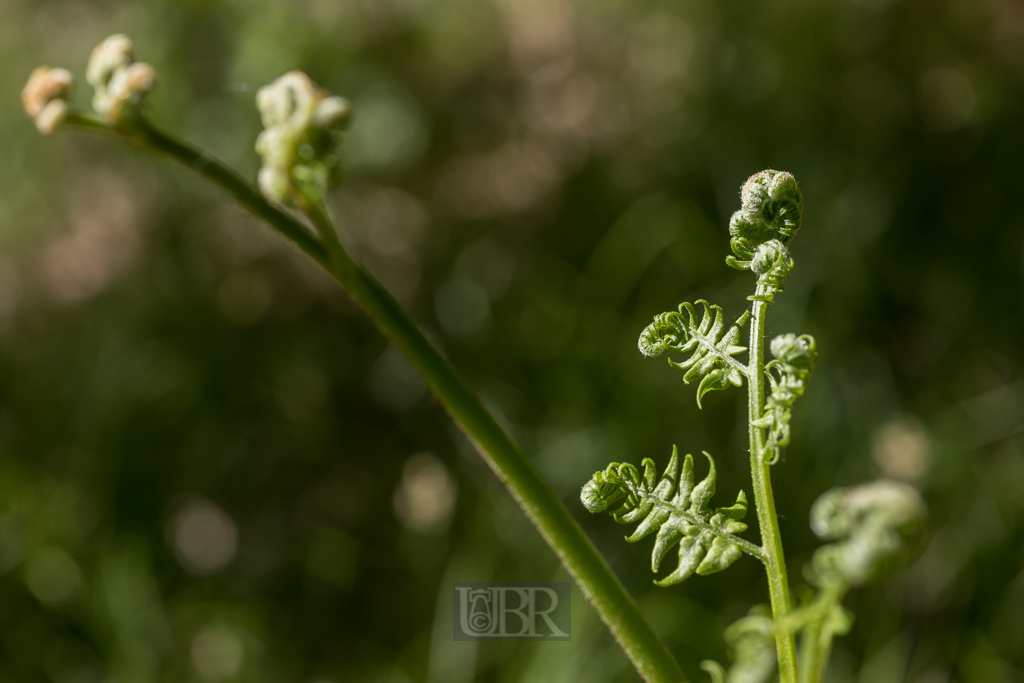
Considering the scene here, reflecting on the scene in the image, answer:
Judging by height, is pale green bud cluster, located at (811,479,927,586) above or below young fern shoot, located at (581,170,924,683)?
below

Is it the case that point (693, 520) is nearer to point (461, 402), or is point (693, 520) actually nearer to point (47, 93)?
point (461, 402)

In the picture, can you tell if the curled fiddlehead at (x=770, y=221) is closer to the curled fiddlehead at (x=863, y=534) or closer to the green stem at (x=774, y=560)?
the green stem at (x=774, y=560)

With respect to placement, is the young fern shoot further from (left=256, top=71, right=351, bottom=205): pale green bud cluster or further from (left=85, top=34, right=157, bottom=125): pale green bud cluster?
(left=85, top=34, right=157, bottom=125): pale green bud cluster

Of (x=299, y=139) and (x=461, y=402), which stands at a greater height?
(x=299, y=139)

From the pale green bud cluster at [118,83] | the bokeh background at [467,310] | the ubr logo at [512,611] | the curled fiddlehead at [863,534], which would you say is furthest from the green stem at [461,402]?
the bokeh background at [467,310]

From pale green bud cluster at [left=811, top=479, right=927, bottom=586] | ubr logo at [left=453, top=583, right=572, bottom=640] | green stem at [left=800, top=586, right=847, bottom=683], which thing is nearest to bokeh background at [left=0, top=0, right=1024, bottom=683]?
ubr logo at [left=453, top=583, right=572, bottom=640]

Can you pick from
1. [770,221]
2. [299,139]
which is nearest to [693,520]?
[770,221]
